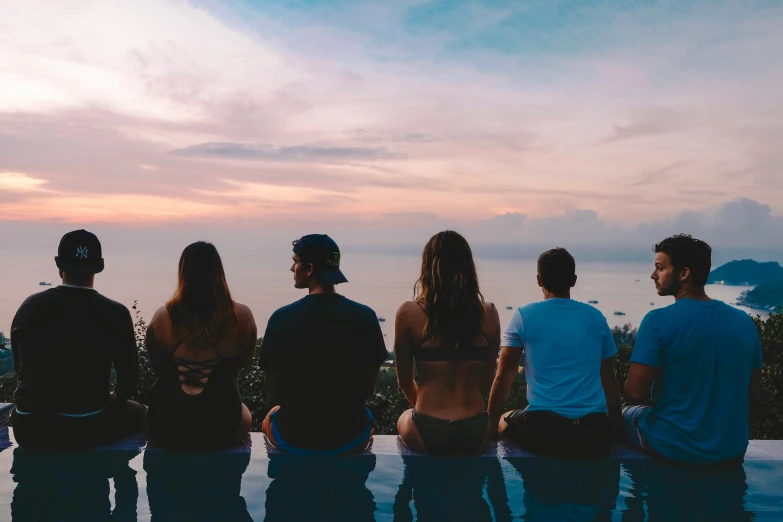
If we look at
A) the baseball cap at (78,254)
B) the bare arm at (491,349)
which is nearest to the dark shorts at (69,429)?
the baseball cap at (78,254)

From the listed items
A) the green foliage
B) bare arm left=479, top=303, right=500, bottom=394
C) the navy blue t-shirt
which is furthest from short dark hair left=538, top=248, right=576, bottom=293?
the green foliage

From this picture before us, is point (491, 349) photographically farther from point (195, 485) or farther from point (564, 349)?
point (195, 485)

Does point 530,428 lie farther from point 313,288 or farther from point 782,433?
→ point 782,433

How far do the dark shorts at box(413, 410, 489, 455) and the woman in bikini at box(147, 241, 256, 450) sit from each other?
1.52 metres

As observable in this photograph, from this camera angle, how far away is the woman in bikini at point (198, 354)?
4727mm

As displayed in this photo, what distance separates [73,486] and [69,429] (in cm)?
66

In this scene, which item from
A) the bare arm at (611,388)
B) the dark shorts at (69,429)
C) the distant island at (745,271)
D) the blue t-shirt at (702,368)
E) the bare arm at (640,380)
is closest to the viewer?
the blue t-shirt at (702,368)

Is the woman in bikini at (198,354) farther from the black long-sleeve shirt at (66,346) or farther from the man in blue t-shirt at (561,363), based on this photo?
the man in blue t-shirt at (561,363)

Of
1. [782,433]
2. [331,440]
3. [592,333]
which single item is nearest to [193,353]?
[331,440]

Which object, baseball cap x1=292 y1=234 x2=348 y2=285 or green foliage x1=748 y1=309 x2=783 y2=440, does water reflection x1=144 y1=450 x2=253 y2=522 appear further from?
green foliage x1=748 y1=309 x2=783 y2=440

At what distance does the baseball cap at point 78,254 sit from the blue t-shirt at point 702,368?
419cm

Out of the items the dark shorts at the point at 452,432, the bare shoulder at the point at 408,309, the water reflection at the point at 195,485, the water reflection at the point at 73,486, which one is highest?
the bare shoulder at the point at 408,309

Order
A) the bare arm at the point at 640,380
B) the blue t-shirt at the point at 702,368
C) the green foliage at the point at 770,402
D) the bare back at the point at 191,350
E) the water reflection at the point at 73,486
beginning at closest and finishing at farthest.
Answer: the water reflection at the point at 73,486 → the blue t-shirt at the point at 702,368 → the bare arm at the point at 640,380 → the bare back at the point at 191,350 → the green foliage at the point at 770,402

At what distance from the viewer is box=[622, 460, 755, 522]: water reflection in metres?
4.15
